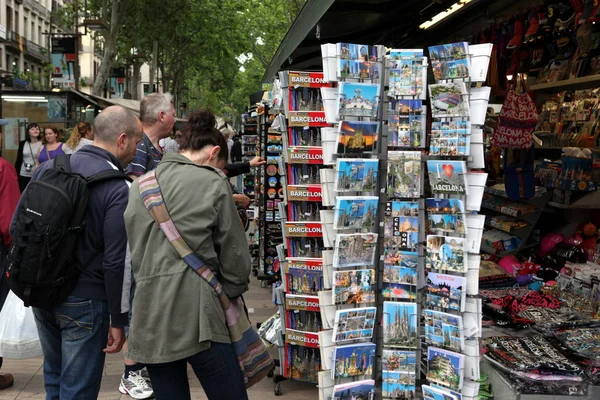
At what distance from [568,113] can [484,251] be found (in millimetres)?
1871

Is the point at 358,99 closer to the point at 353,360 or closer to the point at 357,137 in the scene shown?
the point at 357,137

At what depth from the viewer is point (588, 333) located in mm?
4902

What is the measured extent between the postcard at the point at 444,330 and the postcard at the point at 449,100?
1089 mm

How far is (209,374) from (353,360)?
1.08 m

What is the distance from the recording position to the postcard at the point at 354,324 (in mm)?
3656

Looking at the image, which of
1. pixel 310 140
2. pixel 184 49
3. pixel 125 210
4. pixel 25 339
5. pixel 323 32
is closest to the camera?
pixel 125 210

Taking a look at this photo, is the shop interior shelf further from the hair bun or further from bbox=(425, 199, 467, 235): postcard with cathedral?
the hair bun

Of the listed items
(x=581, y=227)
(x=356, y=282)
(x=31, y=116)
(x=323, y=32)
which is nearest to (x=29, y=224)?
(x=356, y=282)

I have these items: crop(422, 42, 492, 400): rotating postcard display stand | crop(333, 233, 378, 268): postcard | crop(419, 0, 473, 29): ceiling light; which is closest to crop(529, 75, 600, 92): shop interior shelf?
crop(419, 0, 473, 29): ceiling light

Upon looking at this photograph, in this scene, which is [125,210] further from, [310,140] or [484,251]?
[484,251]

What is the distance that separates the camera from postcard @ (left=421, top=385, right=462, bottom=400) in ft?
11.8

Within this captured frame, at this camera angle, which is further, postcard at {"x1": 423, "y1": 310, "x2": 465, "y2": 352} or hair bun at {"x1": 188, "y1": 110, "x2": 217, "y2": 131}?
postcard at {"x1": 423, "y1": 310, "x2": 465, "y2": 352}

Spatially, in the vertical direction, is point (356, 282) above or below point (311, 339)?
above

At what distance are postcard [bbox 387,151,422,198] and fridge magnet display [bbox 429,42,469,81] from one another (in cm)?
45
